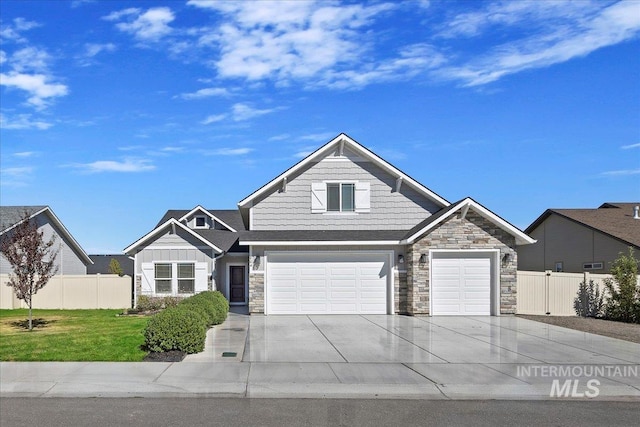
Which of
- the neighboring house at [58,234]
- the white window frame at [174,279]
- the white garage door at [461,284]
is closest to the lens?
the white garage door at [461,284]

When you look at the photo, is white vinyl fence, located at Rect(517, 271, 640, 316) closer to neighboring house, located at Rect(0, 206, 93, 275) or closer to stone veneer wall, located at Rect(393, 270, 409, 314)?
stone veneer wall, located at Rect(393, 270, 409, 314)

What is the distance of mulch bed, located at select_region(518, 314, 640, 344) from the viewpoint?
58.1 ft

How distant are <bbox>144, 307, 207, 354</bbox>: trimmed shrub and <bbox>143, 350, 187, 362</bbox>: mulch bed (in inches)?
4.7

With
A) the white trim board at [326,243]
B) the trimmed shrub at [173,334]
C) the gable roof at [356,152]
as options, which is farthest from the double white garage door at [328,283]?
the trimmed shrub at [173,334]

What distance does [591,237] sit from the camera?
96.5 feet

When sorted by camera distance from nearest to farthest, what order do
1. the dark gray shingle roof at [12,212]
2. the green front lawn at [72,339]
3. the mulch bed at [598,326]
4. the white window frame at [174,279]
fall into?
1. the green front lawn at [72,339]
2. the mulch bed at [598,326]
3. the white window frame at [174,279]
4. the dark gray shingle roof at [12,212]

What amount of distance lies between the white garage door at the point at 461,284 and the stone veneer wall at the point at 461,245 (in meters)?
0.45

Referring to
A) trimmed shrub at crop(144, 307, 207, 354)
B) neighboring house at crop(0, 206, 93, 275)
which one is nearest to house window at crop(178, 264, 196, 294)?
neighboring house at crop(0, 206, 93, 275)

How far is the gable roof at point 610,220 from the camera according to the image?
27.5m

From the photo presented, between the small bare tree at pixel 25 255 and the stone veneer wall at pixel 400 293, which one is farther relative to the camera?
the stone veneer wall at pixel 400 293

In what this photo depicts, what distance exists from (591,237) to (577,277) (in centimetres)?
687

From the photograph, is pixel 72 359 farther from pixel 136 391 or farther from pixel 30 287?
pixel 30 287

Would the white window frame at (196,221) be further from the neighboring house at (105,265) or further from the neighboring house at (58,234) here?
the neighboring house at (105,265)

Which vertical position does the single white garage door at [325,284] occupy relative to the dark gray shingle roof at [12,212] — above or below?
below
